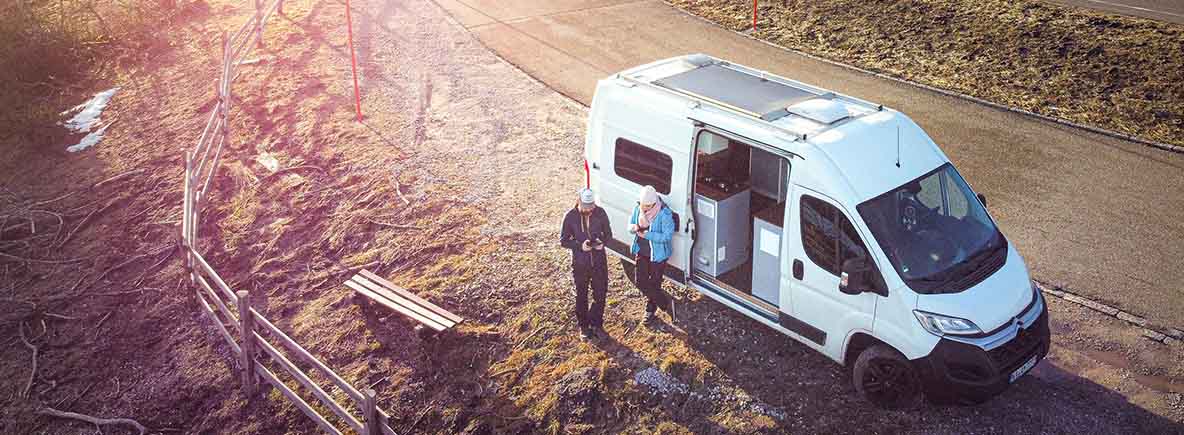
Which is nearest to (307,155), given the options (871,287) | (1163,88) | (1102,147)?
(871,287)

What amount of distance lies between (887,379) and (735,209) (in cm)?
250

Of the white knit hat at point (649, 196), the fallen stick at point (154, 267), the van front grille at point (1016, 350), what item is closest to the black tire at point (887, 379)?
the van front grille at point (1016, 350)

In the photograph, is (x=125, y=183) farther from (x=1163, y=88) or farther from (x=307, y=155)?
(x=1163, y=88)

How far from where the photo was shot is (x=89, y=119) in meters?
18.6

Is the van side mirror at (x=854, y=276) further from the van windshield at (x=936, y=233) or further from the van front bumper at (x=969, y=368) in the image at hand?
the van front bumper at (x=969, y=368)

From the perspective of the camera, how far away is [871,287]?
8430 millimetres

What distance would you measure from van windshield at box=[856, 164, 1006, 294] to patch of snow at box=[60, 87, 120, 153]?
51.1ft

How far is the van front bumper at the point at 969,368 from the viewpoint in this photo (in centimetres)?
811

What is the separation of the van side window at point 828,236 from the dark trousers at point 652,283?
1.85m

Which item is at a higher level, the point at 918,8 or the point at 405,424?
the point at 918,8

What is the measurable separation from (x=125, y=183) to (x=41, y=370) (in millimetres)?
5449

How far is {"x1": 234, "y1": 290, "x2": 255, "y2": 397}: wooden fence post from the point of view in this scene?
9.52m

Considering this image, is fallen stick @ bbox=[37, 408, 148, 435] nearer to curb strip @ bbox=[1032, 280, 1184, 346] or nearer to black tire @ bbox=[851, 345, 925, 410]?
black tire @ bbox=[851, 345, 925, 410]

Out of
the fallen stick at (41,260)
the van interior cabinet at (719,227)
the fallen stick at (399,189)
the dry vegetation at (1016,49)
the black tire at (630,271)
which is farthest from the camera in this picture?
the dry vegetation at (1016,49)
